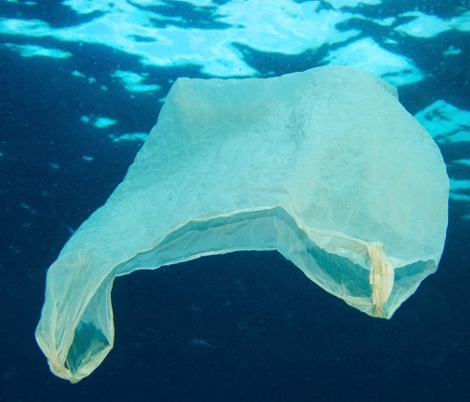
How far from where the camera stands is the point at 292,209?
2.56 m

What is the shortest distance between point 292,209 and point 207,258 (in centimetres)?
1180

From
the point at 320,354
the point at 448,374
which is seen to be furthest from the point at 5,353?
the point at 448,374

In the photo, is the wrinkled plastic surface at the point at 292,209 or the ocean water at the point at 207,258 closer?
the wrinkled plastic surface at the point at 292,209

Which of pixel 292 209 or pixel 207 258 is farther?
pixel 207 258

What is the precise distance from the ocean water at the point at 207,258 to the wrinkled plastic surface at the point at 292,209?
121 inches

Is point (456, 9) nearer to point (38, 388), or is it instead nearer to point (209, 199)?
point (209, 199)

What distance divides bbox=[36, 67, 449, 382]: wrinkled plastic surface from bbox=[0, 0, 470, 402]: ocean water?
3076mm

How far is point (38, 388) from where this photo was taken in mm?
19578

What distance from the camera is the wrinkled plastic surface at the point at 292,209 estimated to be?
8.67 feet

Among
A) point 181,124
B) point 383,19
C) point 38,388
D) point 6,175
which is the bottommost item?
point 38,388

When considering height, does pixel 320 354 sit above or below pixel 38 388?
above

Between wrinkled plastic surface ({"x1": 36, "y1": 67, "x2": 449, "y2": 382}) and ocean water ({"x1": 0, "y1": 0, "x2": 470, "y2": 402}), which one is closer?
wrinkled plastic surface ({"x1": 36, "y1": 67, "x2": 449, "y2": 382})

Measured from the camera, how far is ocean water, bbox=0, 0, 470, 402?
6199mm

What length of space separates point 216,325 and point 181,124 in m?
15.8
